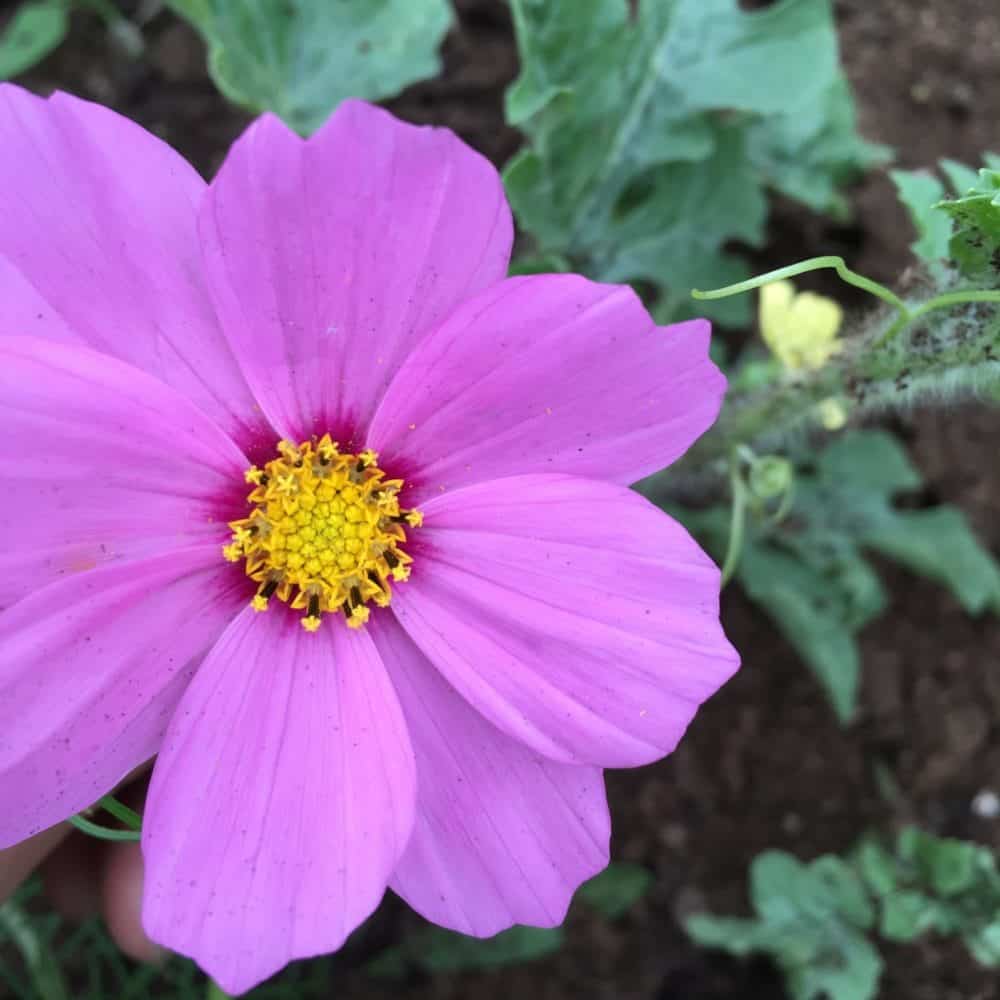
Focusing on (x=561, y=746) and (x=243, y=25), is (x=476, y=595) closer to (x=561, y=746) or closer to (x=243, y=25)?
(x=561, y=746)

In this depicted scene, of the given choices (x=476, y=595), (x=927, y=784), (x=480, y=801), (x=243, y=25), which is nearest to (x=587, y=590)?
(x=476, y=595)

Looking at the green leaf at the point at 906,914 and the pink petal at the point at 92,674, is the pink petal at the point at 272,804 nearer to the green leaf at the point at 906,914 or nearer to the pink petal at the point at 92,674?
the pink petal at the point at 92,674

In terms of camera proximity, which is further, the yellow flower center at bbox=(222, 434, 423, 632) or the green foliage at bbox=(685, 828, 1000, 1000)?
the green foliage at bbox=(685, 828, 1000, 1000)

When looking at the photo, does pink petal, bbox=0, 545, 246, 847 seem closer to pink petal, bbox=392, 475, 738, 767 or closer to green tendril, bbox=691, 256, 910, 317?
pink petal, bbox=392, 475, 738, 767

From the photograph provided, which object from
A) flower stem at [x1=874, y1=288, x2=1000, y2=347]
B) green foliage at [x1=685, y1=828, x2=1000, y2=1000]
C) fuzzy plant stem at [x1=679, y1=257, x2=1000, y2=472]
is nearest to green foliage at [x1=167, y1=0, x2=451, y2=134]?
fuzzy plant stem at [x1=679, y1=257, x2=1000, y2=472]

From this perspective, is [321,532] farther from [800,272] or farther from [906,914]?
[906,914]

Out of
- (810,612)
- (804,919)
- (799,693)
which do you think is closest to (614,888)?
(804,919)
